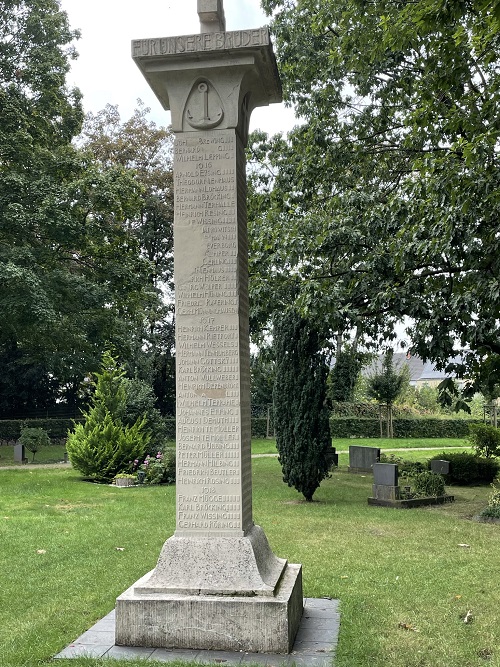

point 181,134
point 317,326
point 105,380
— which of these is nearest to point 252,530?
point 181,134

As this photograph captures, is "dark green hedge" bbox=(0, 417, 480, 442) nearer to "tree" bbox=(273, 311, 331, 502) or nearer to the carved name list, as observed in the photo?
"tree" bbox=(273, 311, 331, 502)

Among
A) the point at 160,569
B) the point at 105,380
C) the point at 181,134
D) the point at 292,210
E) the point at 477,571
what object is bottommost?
the point at 477,571

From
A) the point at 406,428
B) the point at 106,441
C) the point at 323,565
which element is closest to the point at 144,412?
the point at 106,441

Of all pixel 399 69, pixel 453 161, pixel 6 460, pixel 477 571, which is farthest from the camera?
pixel 6 460

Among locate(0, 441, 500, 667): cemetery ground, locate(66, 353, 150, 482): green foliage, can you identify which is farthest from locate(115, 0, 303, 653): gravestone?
locate(66, 353, 150, 482): green foliage

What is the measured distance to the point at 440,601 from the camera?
22.5 ft

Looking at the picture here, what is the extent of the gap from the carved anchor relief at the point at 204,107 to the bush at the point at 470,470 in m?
15.5

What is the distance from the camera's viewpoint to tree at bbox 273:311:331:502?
14781 mm

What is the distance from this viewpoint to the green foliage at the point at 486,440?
20.5 m

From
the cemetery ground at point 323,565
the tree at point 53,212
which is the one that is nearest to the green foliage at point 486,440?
the cemetery ground at point 323,565

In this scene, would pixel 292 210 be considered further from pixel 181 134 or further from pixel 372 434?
pixel 372 434

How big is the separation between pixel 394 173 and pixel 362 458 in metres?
9.75

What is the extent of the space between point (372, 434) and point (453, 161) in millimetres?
29094

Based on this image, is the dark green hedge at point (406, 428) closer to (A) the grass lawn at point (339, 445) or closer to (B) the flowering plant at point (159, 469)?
(A) the grass lawn at point (339, 445)
